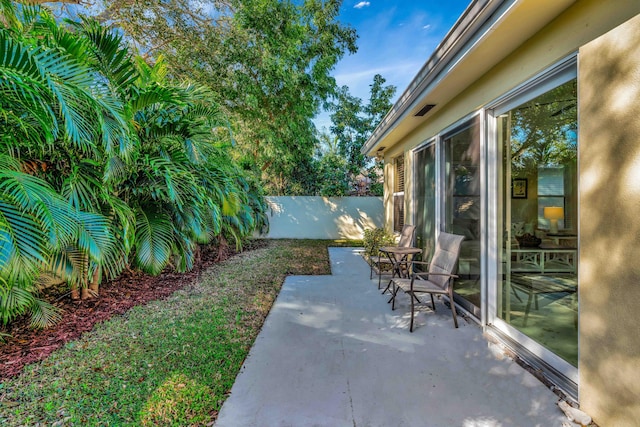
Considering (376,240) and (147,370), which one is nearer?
(147,370)

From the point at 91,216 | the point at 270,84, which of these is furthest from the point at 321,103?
the point at 91,216

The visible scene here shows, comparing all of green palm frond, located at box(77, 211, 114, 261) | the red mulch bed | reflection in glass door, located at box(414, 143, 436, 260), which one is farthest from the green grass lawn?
reflection in glass door, located at box(414, 143, 436, 260)

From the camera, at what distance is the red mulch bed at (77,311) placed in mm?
2863

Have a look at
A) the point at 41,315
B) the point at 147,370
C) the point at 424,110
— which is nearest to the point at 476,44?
the point at 424,110

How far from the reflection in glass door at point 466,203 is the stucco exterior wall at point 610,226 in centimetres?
150

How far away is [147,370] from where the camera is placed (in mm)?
2607

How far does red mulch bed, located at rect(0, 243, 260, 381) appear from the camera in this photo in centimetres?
286

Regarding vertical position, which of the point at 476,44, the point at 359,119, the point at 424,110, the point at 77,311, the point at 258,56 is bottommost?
the point at 77,311

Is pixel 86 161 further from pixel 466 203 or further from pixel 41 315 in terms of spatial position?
pixel 466 203

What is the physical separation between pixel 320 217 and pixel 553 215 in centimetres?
924

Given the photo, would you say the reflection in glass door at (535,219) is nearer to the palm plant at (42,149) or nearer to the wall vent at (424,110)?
the wall vent at (424,110)

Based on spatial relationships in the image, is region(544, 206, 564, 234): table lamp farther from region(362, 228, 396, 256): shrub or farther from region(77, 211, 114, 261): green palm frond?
region(77, 211, 114, 261): green palm frond

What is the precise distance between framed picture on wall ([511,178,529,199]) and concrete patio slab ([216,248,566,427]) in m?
1.53

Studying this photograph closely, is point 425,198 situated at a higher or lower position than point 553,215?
higher
